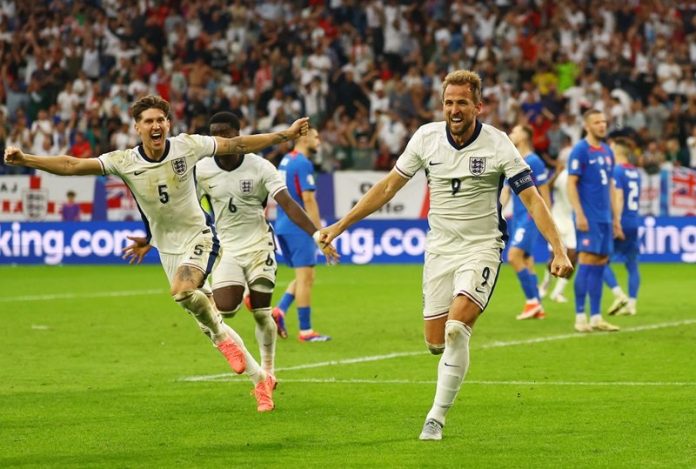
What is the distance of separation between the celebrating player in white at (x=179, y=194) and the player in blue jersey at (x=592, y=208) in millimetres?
6091

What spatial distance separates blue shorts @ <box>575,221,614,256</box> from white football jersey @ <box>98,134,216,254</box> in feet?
20.6

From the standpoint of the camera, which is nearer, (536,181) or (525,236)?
(536,181)

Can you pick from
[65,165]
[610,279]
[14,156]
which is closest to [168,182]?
[65,165]

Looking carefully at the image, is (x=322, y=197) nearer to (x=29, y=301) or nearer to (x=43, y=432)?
(x=29, y=301)

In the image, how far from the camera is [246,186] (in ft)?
38.8

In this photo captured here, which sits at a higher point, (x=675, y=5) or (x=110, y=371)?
(x=675, y=5)

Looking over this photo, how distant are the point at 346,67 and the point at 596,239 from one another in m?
17.5

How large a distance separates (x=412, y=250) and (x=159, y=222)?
1694 cm

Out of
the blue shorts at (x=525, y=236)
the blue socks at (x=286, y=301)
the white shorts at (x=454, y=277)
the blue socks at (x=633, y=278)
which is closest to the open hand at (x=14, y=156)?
the white shorts at (x=454, y=277)

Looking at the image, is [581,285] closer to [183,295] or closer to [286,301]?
[286,301]

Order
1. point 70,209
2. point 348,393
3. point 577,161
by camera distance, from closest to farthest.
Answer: point 348,393, point 577,161, point 70,209

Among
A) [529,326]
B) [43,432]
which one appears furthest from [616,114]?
[43,432]

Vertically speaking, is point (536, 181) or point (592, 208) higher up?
point (536, 181)

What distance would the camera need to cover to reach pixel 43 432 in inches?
361
